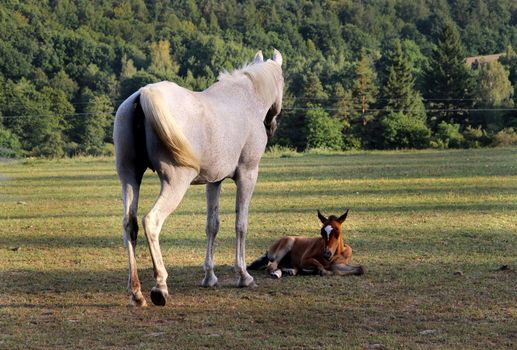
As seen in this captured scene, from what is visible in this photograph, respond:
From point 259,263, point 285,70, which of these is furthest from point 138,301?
point 285,70

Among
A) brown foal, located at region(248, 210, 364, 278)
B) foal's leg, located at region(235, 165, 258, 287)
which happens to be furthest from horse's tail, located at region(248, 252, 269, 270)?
foal's leg, located at region(235, 165, 258, 287)

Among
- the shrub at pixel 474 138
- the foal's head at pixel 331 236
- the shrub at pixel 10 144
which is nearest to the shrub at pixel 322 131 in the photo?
the shrub at pixel 474 138

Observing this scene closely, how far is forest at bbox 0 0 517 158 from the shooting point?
288 feet

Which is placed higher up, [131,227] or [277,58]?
[277,58]

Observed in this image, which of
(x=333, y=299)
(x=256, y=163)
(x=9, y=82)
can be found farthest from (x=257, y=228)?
(x=9, y=82)

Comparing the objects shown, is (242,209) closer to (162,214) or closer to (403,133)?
(162,214)

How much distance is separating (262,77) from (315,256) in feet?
7.34

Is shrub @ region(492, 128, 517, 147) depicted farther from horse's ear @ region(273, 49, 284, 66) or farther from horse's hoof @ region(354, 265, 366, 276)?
horse's hoof @ region(354, 265, 366, 276)

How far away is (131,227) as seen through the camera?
9109mm

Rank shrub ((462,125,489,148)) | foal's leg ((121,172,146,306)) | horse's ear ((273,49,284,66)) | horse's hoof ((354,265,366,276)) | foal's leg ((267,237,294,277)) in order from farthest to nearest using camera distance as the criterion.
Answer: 1. shrub ((462,125,489,148))
2. horse's ear ((273,49,284,66))
3. foal's leg ((267,237,294,277))
4. horse's hoof ((354,265,366,276))
5. foal's leg ((121,172,146,306))

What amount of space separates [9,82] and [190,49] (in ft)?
125

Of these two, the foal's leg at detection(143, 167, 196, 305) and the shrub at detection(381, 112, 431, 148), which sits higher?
the foal's leg at detection(143, 167, 196, 305)

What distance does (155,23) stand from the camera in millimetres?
159750

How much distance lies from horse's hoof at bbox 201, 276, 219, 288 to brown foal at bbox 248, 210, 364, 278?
0.89m
